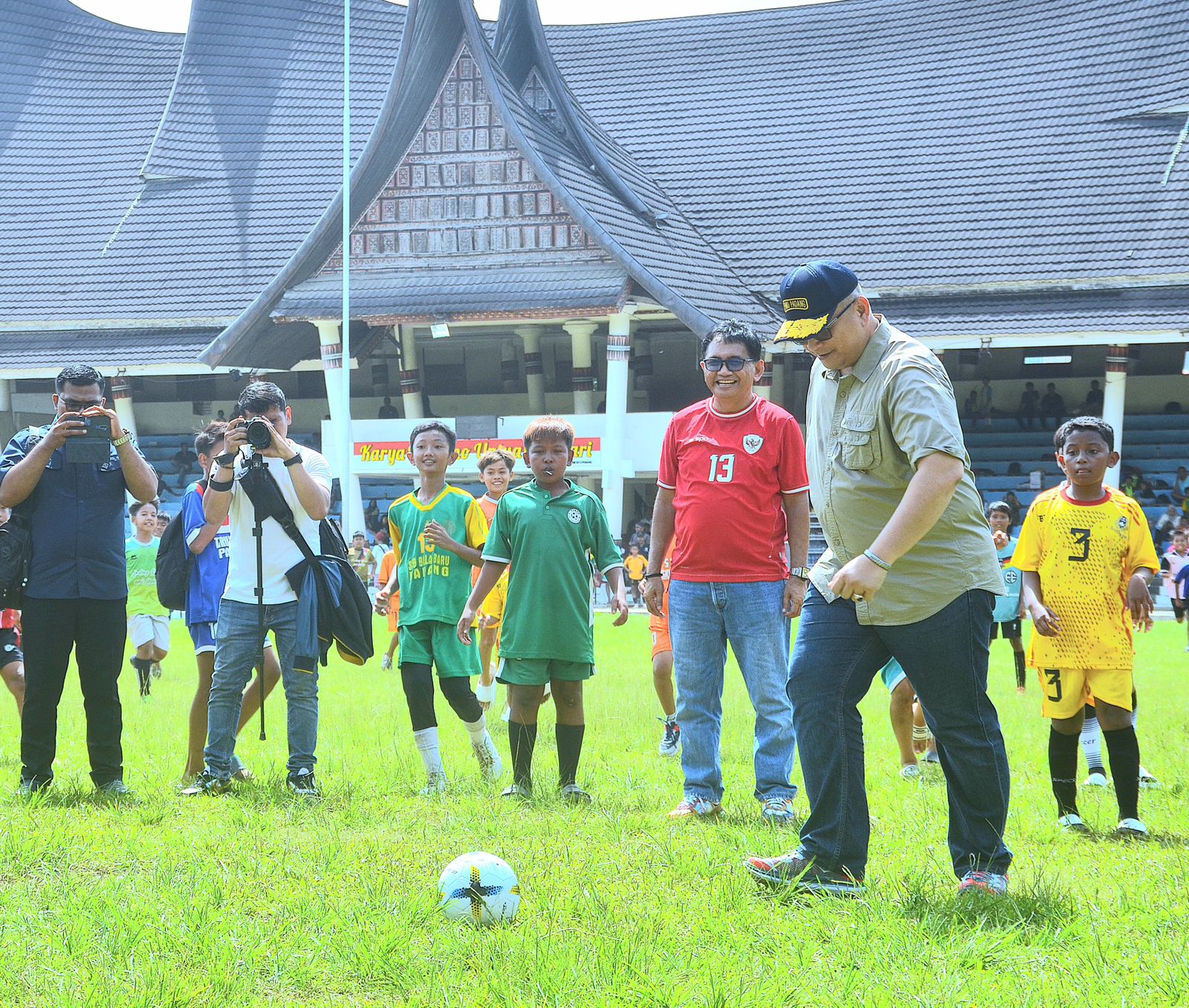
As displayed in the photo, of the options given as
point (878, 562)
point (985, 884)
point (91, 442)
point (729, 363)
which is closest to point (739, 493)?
point (729, 363)

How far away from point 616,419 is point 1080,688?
20438mm

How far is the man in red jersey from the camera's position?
20.1 ft

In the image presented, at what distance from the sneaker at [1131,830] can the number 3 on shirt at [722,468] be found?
2.15 meters

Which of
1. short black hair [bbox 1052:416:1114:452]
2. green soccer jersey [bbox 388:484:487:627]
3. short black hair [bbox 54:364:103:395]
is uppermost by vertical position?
short black hair [bbox 54:364:103:395]

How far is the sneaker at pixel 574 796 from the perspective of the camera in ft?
20.8

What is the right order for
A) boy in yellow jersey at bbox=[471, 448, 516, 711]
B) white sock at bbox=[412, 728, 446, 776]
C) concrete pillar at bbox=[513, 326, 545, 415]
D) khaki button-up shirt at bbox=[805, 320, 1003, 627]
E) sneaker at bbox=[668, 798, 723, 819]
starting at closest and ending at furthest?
1. khaki button-up shirt at bbox=[805, 320, 1003, 627]
2. sneaker at bbox=[668, 798, 723, 819]
3. white sock at bbox=[412, 728, 446, 776]
4. boy in yellow jersey at bbox=[471, 448, 516, 711]
5. concrete pillar at bbox=[513, 326, 545, 415]

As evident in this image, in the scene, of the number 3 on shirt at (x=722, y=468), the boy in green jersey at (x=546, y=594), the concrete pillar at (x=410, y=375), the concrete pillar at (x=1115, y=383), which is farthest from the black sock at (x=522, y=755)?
the concrete pillar at (x=410, y=375)

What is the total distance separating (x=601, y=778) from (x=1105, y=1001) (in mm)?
3958

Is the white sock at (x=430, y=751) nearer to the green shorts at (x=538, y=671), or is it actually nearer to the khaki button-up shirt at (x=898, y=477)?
the green shorts at (x=538, y=671)

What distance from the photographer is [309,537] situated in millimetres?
6926

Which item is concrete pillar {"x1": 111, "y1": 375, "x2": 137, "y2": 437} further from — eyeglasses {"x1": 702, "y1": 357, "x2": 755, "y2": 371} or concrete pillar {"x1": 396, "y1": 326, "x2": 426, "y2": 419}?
eyeglasses {"x1": 702, "y1": 357, "x2": 755, "y2": 371}

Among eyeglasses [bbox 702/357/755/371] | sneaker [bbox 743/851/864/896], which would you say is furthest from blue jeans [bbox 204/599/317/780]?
sneaker [bbox 743/851/864/896]

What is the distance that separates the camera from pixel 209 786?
262 inches

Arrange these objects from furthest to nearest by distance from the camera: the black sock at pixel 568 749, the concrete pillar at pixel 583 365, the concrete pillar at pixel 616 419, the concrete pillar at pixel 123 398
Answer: the concrete pillar at pixel 123 398, the concrete pillar at pixel 583 365, the concrete pillar at pixel 616 419, the black sock at pixel 568 749
